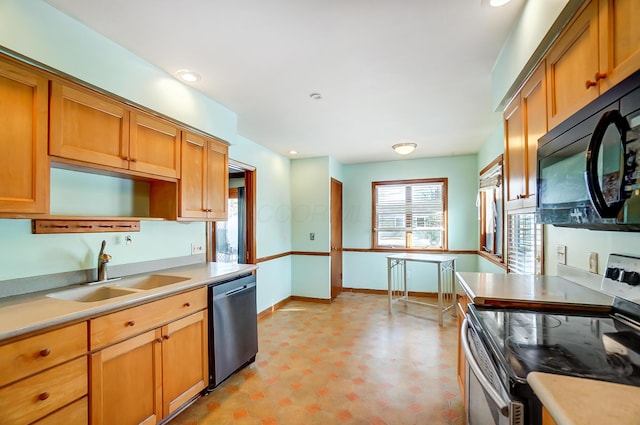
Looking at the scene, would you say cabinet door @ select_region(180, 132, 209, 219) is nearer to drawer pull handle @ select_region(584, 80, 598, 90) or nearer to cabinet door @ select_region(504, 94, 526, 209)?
cabinet door @ select_region(504, 94, 526, 209)

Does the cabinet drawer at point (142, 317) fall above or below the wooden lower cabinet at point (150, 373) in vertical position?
above

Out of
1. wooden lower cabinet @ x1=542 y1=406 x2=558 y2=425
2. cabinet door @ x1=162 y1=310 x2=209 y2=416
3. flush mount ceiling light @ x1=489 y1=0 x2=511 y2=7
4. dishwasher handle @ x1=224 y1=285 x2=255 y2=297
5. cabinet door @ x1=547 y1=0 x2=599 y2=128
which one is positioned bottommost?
cabinet door @ x1=162 y1=310 x2=209 y2=416

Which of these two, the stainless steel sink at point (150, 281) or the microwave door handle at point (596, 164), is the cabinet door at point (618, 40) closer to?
the microwave door handle at point (596, 164)

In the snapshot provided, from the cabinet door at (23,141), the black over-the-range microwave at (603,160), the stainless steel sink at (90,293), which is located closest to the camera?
the black over-the-range microwave at (603,160)

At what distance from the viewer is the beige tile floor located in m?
2.06

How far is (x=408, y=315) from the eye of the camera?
418 cm

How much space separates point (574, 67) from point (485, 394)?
53.3 inches

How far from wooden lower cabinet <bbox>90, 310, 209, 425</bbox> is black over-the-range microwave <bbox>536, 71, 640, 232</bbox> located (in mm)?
2213

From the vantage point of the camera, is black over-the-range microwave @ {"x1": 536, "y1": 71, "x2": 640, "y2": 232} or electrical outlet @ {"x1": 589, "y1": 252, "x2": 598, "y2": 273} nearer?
black over-the-range microwave @ {"x1": 536, "y1": 71, "x2": 640, "y2": 232}

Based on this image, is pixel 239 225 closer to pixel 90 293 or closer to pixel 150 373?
pixel 90 293

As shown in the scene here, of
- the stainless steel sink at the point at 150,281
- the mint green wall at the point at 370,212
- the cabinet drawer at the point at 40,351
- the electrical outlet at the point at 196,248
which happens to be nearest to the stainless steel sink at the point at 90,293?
the stainless steel sink at the point at 150,281

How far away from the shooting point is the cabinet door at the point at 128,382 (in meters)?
1.50

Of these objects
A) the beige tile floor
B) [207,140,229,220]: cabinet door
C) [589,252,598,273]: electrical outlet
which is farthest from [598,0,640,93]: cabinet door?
[207,140,229,220]: cabinet door

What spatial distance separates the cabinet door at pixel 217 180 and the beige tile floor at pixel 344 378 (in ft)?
4.97
